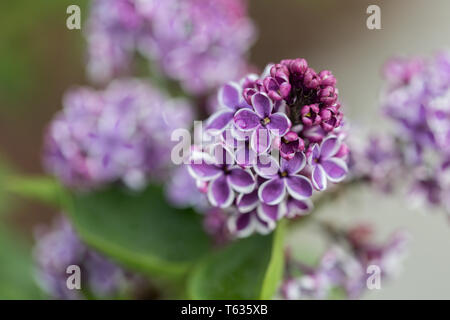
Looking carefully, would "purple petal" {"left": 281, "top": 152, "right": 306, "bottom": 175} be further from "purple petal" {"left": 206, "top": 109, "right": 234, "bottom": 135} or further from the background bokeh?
the background bokeh

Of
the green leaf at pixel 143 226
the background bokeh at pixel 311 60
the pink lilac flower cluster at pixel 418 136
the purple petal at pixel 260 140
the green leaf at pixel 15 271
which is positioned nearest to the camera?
the purple petal at pixel 260 140

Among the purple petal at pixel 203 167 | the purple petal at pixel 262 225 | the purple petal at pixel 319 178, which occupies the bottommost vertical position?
the purple petal at pixel 262 225

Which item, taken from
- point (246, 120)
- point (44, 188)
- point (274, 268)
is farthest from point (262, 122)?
point (44, 188)

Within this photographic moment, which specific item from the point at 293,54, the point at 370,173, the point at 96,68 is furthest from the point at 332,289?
the point at 293,54

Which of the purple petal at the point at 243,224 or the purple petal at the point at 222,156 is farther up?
the purple petal at the point at 222,156

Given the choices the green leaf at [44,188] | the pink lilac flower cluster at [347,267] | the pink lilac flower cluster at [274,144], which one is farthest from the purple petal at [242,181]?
the green leaf at [44,188]

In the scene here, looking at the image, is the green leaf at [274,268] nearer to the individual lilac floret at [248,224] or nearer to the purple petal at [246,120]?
the individual lilac floret at [248,224]

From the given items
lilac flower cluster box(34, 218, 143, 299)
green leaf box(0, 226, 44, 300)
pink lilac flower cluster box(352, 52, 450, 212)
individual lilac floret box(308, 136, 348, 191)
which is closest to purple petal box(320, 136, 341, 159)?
individual lilac floret box(308, 136, 348, 191)
